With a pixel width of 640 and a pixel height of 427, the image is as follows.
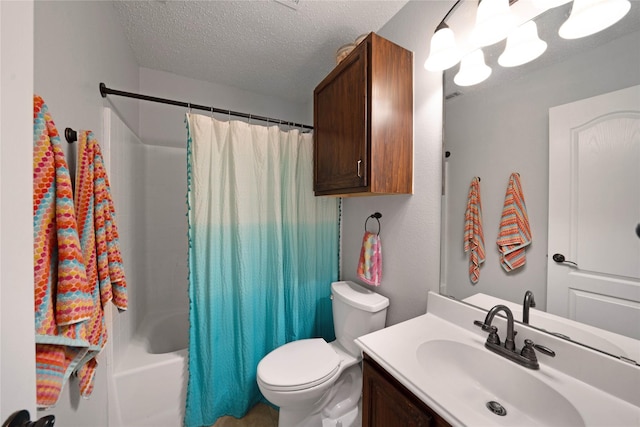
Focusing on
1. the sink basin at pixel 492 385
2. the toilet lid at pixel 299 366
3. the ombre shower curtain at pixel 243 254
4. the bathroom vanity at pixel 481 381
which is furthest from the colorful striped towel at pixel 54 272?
the sink basin at pixel 492 385

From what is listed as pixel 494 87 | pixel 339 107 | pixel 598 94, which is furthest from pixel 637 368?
pixel 339 107

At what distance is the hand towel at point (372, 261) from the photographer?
53.6 inches

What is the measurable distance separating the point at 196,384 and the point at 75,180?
4.04ft

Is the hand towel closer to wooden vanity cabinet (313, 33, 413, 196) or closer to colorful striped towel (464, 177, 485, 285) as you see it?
wooden vanity cabinet (313, 33, 413, 196)

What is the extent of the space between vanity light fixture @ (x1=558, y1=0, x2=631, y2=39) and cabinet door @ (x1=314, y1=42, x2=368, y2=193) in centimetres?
68

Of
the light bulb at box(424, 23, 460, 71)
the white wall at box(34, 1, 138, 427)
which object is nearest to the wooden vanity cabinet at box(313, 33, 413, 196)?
the light bulb at box(424, 23, 460, 71)

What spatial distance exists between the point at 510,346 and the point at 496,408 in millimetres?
197

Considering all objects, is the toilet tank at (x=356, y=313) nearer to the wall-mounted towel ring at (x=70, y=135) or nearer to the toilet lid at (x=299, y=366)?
the toilet lid at (x=299, y=366)

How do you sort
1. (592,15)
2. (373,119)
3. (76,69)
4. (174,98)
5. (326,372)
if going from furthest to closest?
(174,98)
(326,372)
(373,119)
(76,69)
(592,15)

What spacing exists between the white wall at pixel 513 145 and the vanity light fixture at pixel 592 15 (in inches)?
2.4

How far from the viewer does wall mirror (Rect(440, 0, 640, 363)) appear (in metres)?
0.62

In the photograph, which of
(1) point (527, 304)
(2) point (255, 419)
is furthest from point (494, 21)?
(2) point (255, 419)

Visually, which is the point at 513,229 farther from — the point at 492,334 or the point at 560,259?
the point at 492,334

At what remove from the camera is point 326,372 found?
3.80ft
